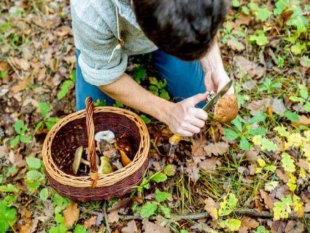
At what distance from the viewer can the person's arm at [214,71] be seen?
2508 mm

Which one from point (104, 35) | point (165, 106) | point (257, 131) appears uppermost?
point (104, 35)

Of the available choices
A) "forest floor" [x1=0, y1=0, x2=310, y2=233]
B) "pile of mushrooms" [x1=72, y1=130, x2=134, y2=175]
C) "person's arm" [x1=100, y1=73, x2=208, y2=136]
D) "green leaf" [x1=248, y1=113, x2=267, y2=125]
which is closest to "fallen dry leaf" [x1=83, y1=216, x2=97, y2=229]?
"forest floor" [x1=0, y1=0, x2=310, y2=233]

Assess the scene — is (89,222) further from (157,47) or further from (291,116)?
(291,116)

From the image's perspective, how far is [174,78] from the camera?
2.99 m

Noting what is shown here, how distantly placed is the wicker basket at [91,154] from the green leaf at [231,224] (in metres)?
0.59

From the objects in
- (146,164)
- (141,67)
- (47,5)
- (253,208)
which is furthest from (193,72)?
(47,5)

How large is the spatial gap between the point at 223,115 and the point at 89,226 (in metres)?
1.13

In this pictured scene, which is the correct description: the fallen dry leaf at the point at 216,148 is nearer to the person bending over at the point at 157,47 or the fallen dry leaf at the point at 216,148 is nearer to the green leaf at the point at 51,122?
the person bending over at the point at 157,47

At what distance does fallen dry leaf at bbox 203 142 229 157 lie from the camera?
2.74 m

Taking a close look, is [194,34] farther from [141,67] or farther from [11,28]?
[11,28]

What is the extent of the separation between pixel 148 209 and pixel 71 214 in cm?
52

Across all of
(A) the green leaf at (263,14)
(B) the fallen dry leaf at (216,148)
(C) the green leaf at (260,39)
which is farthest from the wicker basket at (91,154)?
(A) the green leaf at (263,14)

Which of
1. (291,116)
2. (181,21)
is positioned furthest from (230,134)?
(181,21)

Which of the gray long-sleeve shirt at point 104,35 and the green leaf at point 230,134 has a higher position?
the gray long-sleeve shirt at point 104,35
